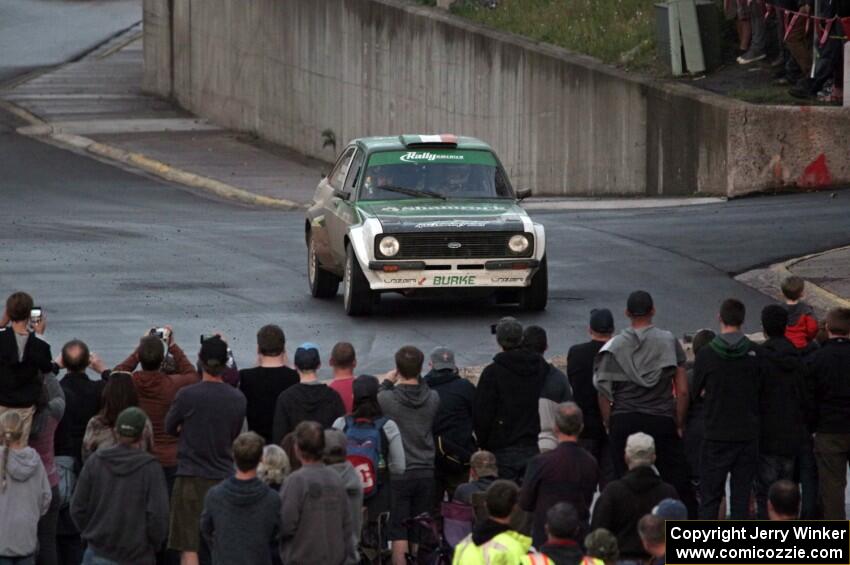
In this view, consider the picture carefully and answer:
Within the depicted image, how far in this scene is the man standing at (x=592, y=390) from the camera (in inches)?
487

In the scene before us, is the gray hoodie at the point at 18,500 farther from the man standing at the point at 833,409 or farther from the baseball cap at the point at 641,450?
the man standing at the point at 833,409

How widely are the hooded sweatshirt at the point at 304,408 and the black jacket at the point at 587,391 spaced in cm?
173

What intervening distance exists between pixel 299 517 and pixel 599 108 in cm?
2181

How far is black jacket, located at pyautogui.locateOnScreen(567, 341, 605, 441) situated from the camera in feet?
40.6

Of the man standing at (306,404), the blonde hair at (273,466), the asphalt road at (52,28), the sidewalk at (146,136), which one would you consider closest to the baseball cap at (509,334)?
the man standing at (306,404)

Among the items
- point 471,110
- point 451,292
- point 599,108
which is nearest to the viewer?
point 451,292

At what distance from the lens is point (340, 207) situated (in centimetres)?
1983

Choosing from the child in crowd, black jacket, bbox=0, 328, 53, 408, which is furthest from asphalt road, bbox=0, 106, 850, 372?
black jacket, bbox=0, 328, 53, 408

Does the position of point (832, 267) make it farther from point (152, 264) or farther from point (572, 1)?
point (572, 1)

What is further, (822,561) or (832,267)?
(832,267)

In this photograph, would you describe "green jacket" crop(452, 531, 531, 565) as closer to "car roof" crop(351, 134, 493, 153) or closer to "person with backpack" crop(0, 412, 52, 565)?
"person with backpack" crop(0, 412, 52, 565)

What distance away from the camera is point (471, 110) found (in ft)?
113

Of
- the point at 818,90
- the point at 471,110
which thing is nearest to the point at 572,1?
the point at 471,110

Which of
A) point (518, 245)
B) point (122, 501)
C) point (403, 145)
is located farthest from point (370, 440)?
point (403, 145)
